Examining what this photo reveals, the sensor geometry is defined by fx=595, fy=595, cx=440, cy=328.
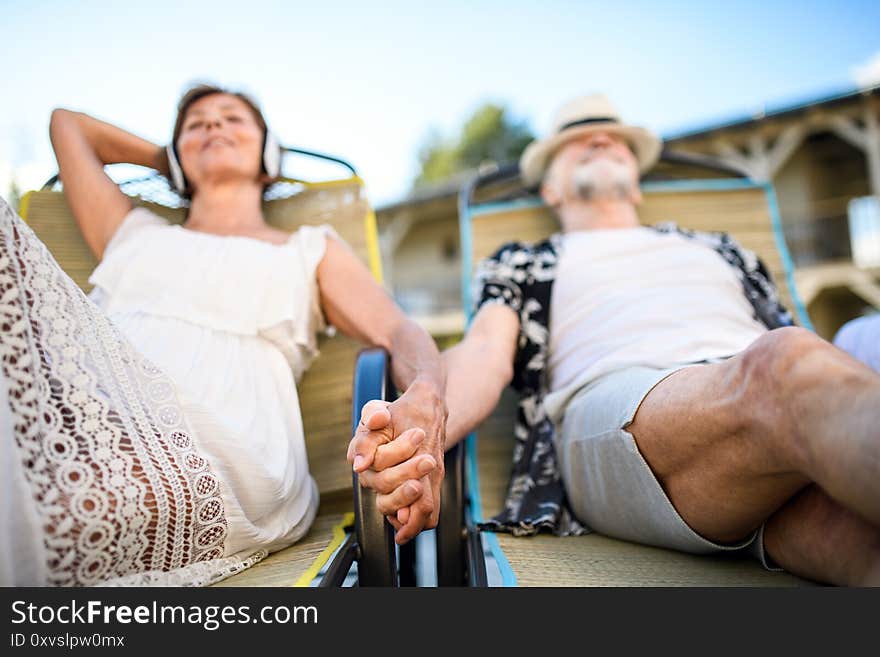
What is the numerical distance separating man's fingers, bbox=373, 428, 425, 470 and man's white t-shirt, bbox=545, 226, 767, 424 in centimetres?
69

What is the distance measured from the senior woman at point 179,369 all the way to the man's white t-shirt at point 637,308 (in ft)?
1.60

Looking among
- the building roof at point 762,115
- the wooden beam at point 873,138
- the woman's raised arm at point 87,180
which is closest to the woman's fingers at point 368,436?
the woman's raised arm at point 87,180

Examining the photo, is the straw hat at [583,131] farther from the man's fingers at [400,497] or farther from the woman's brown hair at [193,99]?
the man's fingers at [400,497]

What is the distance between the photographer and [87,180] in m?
1.65

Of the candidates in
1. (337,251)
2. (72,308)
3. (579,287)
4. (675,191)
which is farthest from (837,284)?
(72,308)

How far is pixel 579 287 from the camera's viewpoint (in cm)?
180

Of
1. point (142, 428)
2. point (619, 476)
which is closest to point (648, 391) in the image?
point (619, 476)

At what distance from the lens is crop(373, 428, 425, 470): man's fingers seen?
3.09ft

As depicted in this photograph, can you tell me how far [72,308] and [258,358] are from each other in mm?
527

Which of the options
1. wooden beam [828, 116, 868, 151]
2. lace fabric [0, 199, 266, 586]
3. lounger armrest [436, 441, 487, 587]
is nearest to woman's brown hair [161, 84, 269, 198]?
lace fabric [0, 199, 266, 586]

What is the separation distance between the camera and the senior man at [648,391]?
85 centimetres

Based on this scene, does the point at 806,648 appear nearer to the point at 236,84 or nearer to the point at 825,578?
→ the point at 825,578

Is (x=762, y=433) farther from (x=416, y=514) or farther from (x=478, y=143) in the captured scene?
(x=478, y=143)

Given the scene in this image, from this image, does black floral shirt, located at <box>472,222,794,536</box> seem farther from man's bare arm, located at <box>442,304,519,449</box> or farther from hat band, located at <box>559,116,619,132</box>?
hat band, located at <box>559,116,619,132</box>
